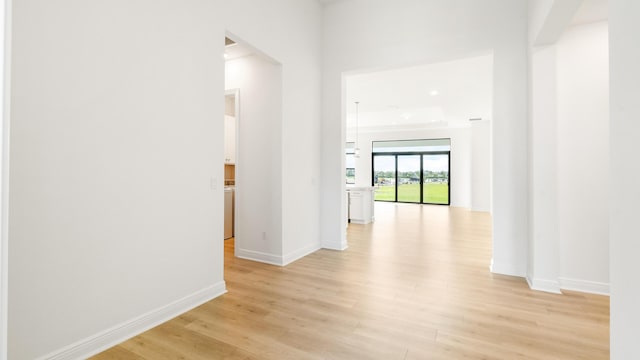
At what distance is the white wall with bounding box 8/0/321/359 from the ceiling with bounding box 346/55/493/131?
11.9ft

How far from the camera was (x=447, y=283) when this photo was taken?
10.4 ft

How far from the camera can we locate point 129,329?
211 centimetres

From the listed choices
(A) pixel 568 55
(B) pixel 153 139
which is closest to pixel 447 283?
(A) pixel 568 55

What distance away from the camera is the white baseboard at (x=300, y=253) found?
12.6 feet

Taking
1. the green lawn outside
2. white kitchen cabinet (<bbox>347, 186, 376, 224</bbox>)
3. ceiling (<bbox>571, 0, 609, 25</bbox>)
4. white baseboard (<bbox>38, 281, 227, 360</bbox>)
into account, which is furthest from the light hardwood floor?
the green lawn outside

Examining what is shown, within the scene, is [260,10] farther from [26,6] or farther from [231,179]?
[231,179]

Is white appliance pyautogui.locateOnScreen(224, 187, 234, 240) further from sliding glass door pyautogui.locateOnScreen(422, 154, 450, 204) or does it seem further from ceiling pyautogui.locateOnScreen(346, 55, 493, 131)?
sliding glass door pyautogui.locateOnScreen(422, 154, 450, 204)

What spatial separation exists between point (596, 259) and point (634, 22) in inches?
112

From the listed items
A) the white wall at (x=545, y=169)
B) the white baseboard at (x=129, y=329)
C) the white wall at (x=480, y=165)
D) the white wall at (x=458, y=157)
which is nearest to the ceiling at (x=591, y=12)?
the white wall at (x=545, y=169)

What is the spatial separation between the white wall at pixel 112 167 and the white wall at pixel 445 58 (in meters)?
1.78

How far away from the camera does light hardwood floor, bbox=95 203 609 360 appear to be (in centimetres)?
196

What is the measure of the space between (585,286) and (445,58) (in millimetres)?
2930

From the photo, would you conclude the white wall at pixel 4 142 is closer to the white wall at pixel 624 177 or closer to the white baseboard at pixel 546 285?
the white wall at pixel 624 177

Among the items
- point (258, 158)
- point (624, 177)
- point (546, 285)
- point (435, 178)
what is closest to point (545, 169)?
point (546, 285)
